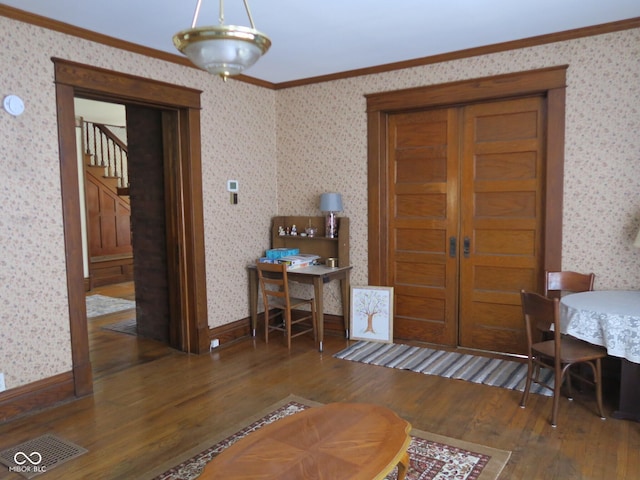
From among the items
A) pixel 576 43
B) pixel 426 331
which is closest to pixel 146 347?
pixel 426 331

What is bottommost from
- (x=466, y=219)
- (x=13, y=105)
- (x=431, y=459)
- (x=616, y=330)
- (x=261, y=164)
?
(x=431, y=459)

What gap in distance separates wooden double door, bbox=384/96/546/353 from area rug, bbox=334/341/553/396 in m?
0.29

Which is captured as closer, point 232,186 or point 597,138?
point 597,138

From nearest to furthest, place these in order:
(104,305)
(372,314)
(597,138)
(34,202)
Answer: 1. (34,202)
2. (597,138)
3. (372,314)
4. (104,305)

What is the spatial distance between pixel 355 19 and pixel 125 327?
4.11 meters

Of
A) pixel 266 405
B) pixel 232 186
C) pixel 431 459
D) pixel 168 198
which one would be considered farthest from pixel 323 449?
pixel 232 186

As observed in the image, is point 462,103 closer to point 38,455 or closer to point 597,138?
point 597,138

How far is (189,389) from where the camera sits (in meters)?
3.78

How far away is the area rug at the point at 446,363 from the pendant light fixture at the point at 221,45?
3053 mm

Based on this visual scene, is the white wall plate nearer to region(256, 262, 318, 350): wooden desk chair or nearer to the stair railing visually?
region(256, 262, 318, 350): wooden desk chair

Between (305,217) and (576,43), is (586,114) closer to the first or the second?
(576,43)

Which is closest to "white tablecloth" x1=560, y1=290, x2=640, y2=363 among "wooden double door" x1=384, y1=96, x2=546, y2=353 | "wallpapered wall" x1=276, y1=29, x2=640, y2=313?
"wallpapered wall" x1=276, y1=29, x2=640, y2=313

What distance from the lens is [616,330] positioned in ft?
9.74

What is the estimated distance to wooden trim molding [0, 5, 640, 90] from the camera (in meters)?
3.36
